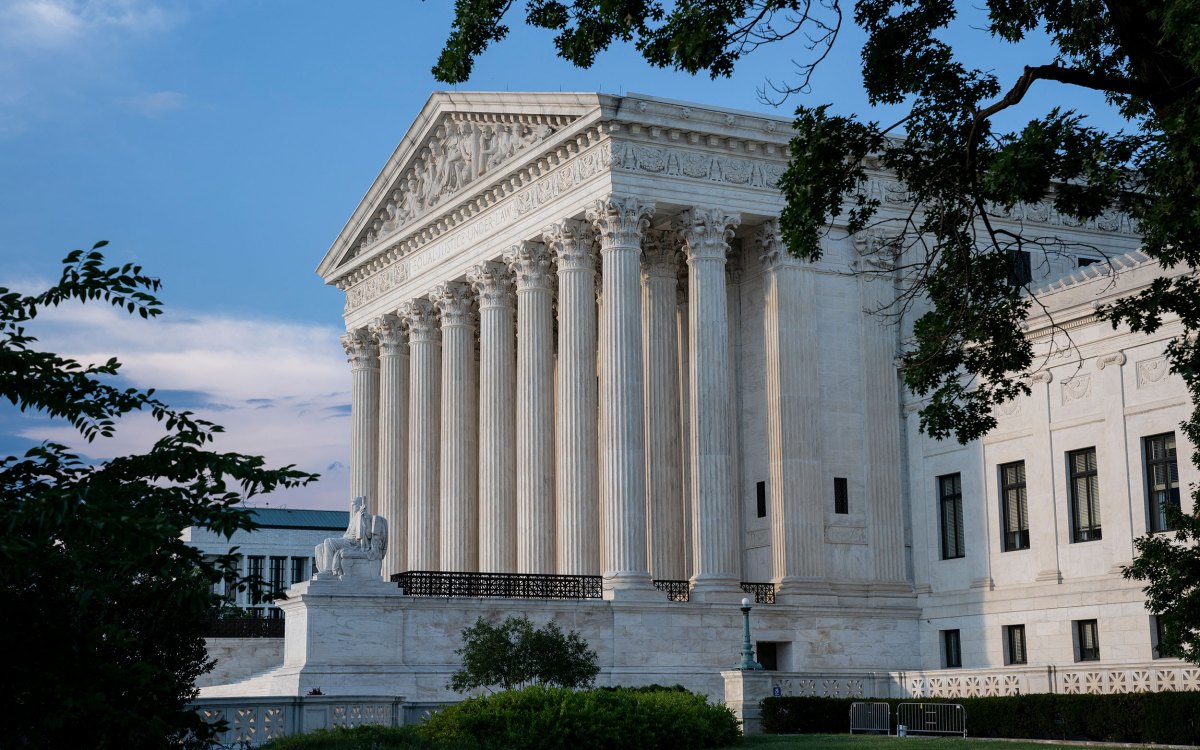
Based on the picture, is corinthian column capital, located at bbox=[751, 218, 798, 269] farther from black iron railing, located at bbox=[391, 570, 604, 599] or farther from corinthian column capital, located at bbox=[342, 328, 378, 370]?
corinthian column capital, located at bbox=[342, 328, 378, 370]

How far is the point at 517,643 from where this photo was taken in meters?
39.1

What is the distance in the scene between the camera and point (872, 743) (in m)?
33.5

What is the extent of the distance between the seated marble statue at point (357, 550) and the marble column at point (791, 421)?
1306 cm

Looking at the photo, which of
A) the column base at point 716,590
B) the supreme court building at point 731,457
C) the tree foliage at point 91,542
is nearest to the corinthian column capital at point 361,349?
the supreme court building at point 731,457

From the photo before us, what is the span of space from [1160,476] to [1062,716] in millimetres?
9911

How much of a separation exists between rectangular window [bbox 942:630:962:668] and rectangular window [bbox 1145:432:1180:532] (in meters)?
9.02

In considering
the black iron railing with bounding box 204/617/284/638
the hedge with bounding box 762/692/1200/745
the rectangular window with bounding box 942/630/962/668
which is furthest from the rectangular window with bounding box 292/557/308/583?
the hedge with bounding box 762/692/1200/745

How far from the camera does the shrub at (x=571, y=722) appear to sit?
27.5 metres

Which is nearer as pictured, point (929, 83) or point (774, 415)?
point (929, 83)

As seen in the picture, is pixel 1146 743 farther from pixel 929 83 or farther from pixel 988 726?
pixel 929 83

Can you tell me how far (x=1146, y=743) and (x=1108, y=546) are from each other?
11.5m

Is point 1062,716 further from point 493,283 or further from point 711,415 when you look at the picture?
point 493,283

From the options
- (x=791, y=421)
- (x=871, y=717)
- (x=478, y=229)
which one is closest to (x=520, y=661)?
(x=871, y=717)

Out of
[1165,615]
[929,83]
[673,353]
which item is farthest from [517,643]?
[929,83]
